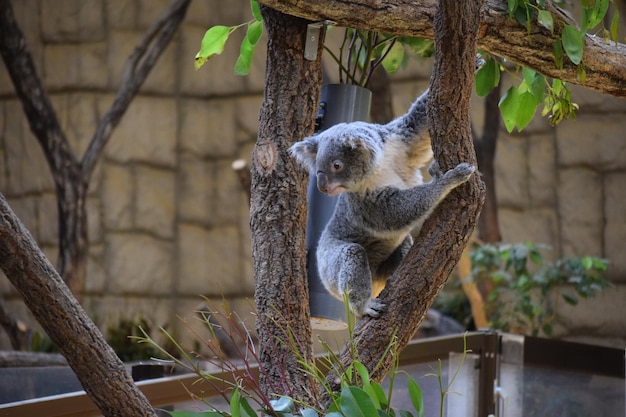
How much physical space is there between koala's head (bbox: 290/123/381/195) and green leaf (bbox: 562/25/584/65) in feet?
2.15

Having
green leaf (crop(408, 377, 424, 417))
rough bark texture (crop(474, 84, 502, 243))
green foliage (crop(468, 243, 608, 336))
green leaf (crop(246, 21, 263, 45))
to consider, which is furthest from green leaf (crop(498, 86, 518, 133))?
rough bark texture (crop(474, 84, 502, 243))

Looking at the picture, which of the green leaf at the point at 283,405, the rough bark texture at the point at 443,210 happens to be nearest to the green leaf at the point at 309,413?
the green leaf at the point at 283,405

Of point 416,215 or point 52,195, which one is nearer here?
point 416,215

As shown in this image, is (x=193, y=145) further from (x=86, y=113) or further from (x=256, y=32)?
(x=256, y=32)

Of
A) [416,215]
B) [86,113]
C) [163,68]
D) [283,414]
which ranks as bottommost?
[283,414]

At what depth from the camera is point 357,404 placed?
1.72 meters

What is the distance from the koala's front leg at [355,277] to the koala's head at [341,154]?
0.75 ft

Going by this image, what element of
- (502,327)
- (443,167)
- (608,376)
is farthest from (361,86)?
(502,327)

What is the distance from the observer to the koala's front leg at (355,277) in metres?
2.52

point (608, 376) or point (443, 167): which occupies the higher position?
point (443, 167)

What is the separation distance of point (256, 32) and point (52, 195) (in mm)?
6605

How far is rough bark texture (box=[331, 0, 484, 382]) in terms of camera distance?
79.2 inches

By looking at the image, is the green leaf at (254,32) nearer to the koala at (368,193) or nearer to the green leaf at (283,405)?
the koala at (368,193)

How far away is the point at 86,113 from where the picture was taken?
8.82 metres
